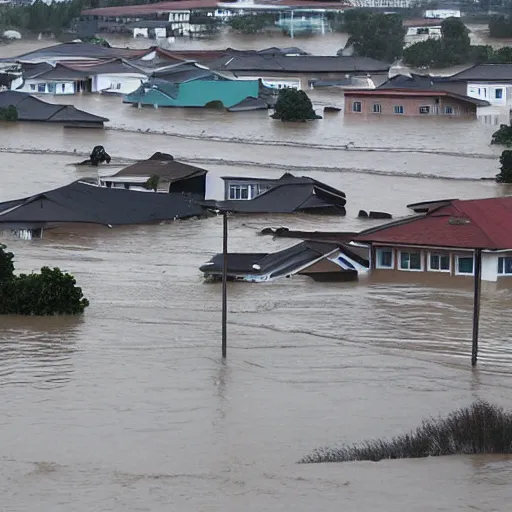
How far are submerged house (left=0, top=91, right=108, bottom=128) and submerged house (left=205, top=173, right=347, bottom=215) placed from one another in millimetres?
9329

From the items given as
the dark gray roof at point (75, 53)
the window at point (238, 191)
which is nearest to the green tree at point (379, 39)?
the dark gray roof at point (75, 53)

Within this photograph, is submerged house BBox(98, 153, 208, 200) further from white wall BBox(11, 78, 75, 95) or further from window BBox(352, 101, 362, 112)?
white wall BBox(11, 78, 75, 95)

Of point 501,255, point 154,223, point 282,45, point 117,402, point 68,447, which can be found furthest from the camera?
point 282,45

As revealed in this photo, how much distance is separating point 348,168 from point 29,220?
757cm

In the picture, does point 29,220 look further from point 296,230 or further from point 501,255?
point 501,255

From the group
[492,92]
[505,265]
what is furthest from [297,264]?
[492,92]

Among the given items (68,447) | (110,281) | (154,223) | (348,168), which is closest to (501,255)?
(110,281)

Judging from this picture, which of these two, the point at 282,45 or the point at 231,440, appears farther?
the point at 282,45

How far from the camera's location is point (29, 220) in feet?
58.3

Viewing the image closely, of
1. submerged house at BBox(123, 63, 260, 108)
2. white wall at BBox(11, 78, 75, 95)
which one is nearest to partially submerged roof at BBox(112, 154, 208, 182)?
submerged house at BBox(123, 63, 260, 108)

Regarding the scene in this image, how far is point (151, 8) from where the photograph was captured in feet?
186

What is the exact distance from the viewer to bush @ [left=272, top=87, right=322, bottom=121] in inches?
1201

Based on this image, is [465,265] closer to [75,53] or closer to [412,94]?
[412,94]

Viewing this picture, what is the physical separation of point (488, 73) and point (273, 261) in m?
19.8
